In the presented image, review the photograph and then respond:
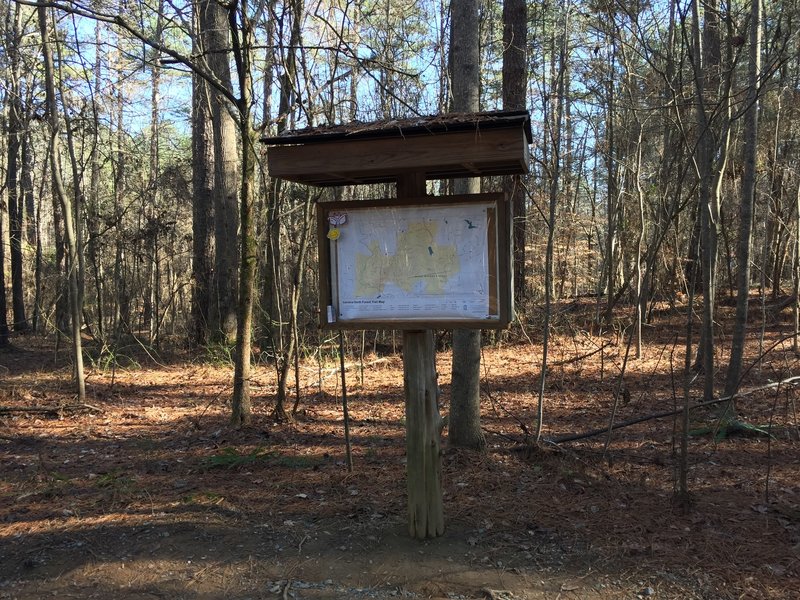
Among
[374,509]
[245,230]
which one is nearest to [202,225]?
[245,230]

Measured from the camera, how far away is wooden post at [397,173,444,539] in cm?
353

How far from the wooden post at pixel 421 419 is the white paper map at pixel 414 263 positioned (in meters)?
0.22

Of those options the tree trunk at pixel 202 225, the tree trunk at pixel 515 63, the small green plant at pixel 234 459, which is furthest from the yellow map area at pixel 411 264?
the tree trunk at pixel 202 225

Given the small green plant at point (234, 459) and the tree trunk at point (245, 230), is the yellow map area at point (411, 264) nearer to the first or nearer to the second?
the small green plant at point (234, 459)

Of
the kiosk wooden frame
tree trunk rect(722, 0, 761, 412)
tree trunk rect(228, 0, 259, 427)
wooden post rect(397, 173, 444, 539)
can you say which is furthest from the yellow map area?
tree trunk rect(722, 0, 761, 412)

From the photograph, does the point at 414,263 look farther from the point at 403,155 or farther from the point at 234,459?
the point at 234,459

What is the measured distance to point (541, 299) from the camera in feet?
46.6

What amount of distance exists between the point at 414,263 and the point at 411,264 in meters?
0.02

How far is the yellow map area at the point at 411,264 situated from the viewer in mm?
3342

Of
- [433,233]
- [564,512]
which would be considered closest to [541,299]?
[564,512]

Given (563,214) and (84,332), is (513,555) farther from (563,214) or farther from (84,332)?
(84,332)

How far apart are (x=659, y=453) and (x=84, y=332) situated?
1420 cm

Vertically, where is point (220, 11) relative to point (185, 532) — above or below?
above

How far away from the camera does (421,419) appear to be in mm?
3564
